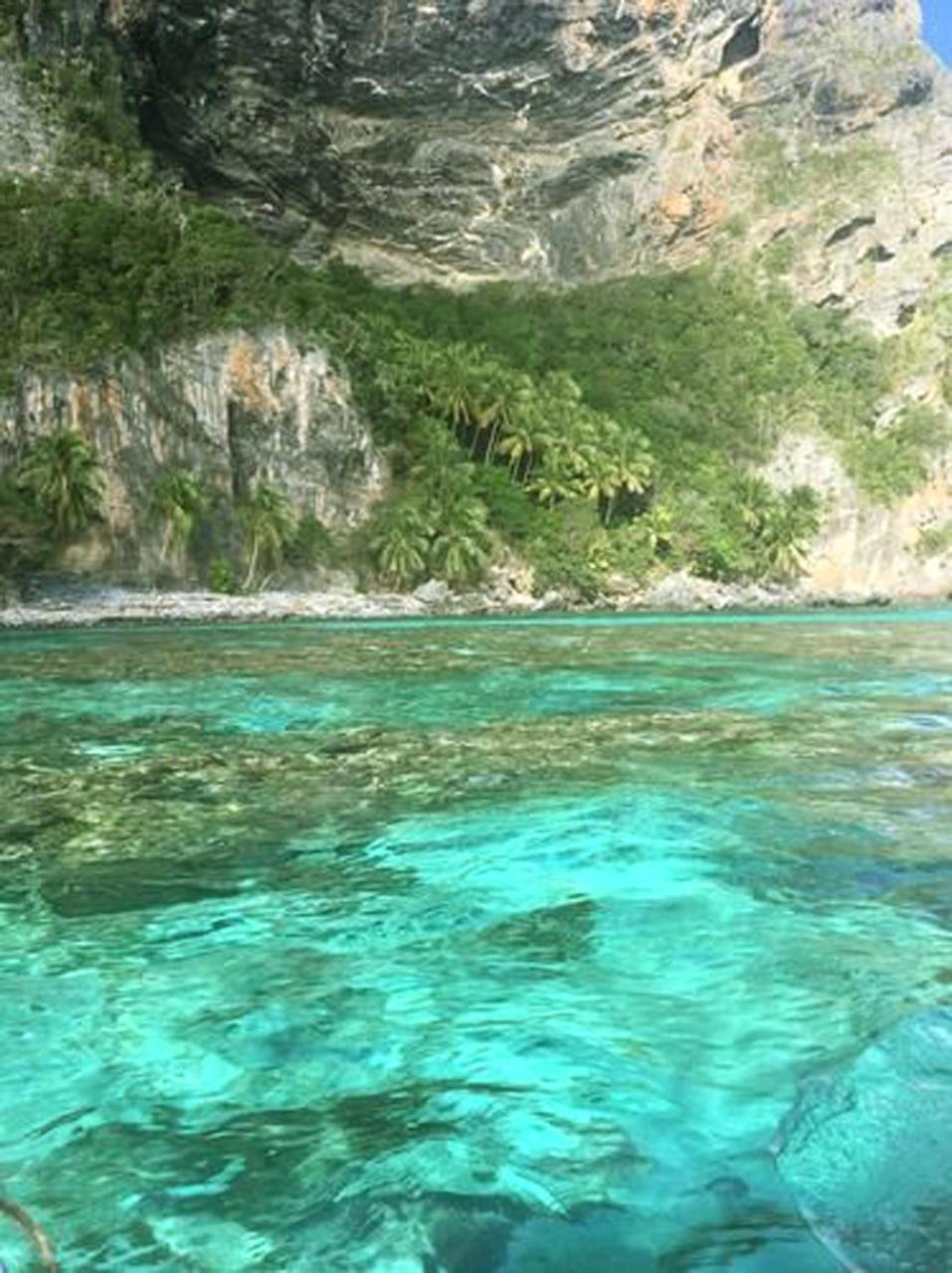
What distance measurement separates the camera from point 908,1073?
4.46m

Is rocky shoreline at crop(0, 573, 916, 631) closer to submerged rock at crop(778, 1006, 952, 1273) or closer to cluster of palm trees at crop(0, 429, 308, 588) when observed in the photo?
cluster of palm trees at crop(0, 429, 308, 588)

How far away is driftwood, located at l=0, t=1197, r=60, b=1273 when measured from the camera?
10.7ft

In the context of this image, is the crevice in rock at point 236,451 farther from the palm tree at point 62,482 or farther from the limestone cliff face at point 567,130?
the limestone cliff face at point 567,130

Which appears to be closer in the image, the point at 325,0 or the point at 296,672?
the point at 296,672

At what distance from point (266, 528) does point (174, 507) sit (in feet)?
17.6

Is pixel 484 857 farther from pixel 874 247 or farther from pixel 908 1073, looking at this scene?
pixel 874 247

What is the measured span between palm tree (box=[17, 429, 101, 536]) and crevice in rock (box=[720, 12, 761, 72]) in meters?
78.7

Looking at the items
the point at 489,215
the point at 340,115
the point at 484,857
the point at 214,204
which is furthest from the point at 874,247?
the point at 484,857

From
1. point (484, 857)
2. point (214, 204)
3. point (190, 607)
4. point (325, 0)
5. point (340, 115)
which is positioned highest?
point (325, 0)

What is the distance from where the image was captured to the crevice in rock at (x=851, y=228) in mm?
103562

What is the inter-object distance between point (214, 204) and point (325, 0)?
1704 centimetres

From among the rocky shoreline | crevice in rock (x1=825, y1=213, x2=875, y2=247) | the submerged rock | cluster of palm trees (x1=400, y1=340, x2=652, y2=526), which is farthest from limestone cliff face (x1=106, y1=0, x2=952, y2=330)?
the submerged rock

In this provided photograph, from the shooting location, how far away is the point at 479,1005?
17.4 feet

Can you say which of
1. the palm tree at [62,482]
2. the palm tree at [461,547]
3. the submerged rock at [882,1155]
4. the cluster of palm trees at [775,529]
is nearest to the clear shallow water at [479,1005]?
the submerged rock at [882,1155]
